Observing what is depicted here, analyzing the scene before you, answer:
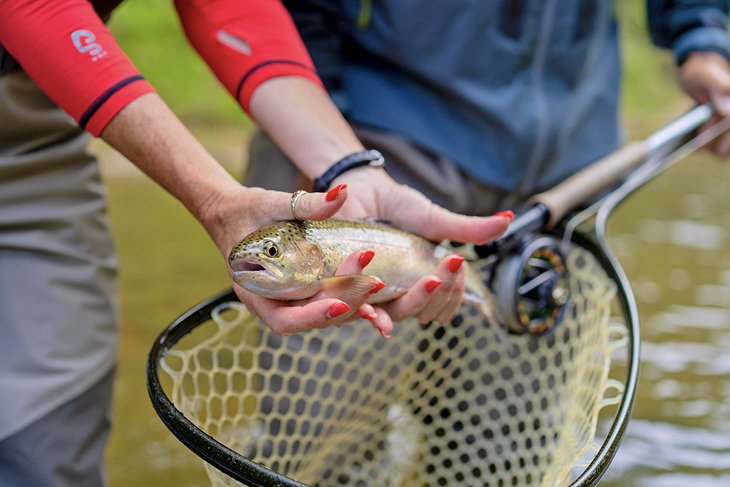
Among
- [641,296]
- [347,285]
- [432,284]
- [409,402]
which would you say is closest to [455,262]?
[432,284]

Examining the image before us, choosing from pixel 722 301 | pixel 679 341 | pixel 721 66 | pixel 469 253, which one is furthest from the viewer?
→ pixel 722 301

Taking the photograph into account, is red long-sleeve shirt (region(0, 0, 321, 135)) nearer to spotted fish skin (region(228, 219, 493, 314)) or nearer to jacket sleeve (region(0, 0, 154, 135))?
jacket sleeve (region(0, 0, 154, 135))

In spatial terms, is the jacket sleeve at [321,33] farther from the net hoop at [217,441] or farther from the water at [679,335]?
the water at [679,335]

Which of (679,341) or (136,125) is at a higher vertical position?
(136,125)

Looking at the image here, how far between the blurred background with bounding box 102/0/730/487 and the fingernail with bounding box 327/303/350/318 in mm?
1224

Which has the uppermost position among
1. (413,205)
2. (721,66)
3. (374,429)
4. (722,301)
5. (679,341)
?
(413,205)

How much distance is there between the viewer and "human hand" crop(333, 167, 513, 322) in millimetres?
1079

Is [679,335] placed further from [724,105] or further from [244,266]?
[244,266]

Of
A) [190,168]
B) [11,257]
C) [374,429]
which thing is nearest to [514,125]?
[374,429]

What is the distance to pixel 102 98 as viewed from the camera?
3.38ft

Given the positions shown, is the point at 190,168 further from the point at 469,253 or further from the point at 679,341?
the point at 679,341

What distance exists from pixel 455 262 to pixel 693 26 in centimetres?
113

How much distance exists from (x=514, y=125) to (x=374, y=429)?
0.58 metres

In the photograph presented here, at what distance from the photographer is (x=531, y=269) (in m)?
1.45
